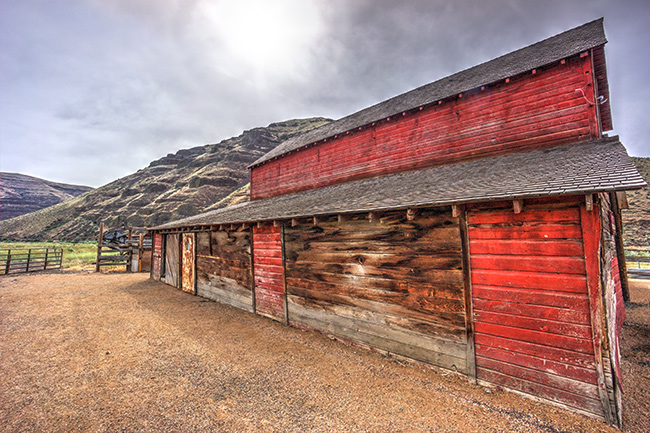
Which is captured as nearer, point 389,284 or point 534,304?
point 534,304

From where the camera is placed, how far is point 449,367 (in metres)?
4.86

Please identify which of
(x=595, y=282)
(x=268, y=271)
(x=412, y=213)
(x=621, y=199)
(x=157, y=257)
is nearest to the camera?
(x=595, y=282)

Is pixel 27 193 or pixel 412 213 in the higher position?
pixel 27 193

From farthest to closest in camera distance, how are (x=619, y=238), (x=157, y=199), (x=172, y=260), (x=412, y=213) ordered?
(x=157, y=199), (x=172, y=260), (x=619, y=238), (x=412, y=213)

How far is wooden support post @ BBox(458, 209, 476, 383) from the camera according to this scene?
4.61 metres

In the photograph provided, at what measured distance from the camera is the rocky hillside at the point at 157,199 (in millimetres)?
59188

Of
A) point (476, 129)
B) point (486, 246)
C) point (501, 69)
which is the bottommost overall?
→ point (486, 246)

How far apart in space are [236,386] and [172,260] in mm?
12397

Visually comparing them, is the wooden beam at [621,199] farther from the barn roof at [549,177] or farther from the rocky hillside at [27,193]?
the rocky hillside at [27,193]

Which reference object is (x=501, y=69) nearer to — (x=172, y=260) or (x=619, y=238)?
(x=619, y=238)

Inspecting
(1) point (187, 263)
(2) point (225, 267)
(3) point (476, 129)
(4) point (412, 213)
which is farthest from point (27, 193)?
(3) point (476, 129)

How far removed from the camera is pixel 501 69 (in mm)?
10047

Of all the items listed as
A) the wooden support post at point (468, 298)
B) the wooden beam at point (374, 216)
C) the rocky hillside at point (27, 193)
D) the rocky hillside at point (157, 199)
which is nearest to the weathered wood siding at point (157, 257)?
the wooden beam at point (374, 216)

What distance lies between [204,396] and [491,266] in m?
5.60
